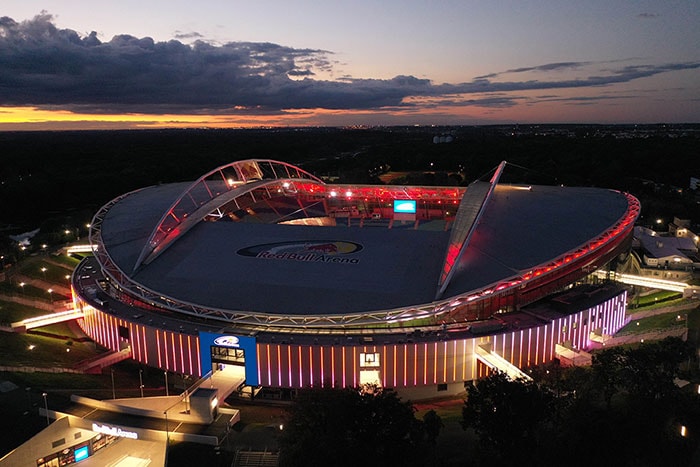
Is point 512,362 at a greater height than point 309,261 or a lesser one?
lesser

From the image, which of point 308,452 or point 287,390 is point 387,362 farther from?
point 308,452

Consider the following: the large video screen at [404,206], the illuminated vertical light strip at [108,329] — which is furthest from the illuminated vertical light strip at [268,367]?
the large video screen at [404,206]

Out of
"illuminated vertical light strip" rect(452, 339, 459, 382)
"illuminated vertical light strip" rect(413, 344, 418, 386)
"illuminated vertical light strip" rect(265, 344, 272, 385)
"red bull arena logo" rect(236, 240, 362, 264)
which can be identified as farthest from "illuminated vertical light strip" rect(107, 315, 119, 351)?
"illuminated vertical light strip" rect(452, 339, 459, 382)

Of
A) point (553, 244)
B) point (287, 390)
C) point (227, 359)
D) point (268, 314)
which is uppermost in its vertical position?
point (553, 244)

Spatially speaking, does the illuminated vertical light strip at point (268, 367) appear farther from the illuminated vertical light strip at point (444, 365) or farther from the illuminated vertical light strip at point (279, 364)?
the illuminated vertical light strip at point (444, 365)

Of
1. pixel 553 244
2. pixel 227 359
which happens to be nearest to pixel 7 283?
pixel 227 359
